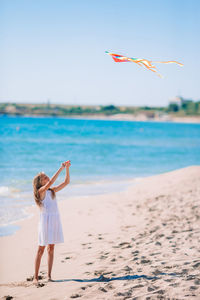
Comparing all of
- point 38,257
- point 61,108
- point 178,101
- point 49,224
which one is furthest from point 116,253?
point 178,101

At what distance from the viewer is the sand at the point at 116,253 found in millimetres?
Answer: 3916

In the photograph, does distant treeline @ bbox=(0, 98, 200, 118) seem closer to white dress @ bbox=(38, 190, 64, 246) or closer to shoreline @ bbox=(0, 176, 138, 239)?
shoreline @ bbox=(0, 176, 138, 239)

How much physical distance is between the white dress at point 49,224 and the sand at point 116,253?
0.57m

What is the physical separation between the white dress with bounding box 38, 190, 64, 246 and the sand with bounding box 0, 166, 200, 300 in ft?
1.86

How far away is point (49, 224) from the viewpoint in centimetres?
423

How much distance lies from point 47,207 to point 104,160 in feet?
60.7

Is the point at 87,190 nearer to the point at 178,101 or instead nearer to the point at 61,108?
the point at 61,108

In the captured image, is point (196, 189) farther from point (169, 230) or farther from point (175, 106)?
point (175, 106)

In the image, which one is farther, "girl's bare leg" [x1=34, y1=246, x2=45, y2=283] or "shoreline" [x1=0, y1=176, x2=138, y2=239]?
"shoreline" [x1=0, y1=176, x2=138, y2=239]

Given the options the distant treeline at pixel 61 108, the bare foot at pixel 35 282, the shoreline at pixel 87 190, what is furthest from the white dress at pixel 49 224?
the distant treeline at pixel 61 108

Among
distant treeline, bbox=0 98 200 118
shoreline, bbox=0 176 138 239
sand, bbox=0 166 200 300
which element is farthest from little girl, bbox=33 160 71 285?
distant treeline, bbox=0 98 200 118

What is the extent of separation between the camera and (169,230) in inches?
255

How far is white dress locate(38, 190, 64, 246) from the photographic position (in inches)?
166

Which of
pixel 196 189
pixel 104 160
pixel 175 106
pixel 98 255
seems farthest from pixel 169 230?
pixel 175 106
